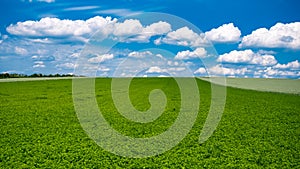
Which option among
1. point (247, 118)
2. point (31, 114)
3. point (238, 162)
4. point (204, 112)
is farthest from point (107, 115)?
point (238, 162)

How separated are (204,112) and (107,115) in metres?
3.76

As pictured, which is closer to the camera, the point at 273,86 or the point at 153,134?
the point at 153,134

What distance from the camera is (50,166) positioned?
Answer: 21.0 feet

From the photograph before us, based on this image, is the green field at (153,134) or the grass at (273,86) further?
the grass at (273,86)

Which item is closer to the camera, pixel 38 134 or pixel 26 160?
pixel 26 160

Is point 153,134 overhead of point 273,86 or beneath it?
beneath

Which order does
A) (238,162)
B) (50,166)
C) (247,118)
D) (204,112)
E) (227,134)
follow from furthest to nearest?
(204,112) < (247,118) < (227,134) < (238,162) < (50,166)

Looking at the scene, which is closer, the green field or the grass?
the green field

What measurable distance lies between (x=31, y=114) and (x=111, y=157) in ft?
23.6

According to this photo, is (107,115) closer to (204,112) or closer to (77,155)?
(204,112)

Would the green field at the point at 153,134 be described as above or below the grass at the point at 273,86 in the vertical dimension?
below

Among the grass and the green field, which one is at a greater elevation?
the grass

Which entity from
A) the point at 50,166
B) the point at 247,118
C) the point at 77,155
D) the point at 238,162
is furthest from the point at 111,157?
the point at 247,118

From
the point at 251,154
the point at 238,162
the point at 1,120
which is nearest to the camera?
the point at 238,162
